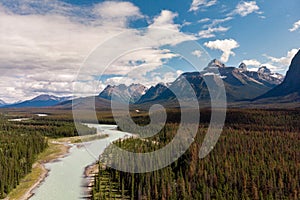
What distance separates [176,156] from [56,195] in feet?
87.7

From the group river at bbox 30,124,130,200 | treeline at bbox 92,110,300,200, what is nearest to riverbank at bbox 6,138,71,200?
river at bbox 30,124,130,200

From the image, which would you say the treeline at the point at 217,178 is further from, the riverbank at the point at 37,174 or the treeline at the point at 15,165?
the treeline at the point at 15,165

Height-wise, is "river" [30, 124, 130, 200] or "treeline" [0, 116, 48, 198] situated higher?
"treeline" [0, 116, 48, 198]

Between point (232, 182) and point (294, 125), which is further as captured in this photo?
point (294, 125)

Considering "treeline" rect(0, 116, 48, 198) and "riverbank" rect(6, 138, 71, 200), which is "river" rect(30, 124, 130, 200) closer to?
"riverbank" rect(6, 138, 71, 200)

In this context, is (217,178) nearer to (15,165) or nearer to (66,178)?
(66,178)

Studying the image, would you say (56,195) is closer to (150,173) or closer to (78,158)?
(150,173)

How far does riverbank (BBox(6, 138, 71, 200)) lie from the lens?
60391 millimetres

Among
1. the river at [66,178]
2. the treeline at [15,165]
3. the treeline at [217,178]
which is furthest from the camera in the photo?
the treeline at [15,165]

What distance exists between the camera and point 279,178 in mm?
57906

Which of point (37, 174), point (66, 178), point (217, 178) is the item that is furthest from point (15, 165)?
point (217, 178)

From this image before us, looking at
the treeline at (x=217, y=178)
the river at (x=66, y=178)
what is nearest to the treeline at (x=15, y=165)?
the river at (x=66, y=178)

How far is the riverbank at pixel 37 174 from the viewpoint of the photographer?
2378 inches

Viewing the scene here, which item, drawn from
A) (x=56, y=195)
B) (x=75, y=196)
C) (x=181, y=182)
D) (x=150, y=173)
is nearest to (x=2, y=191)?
(x=56, y=195)
